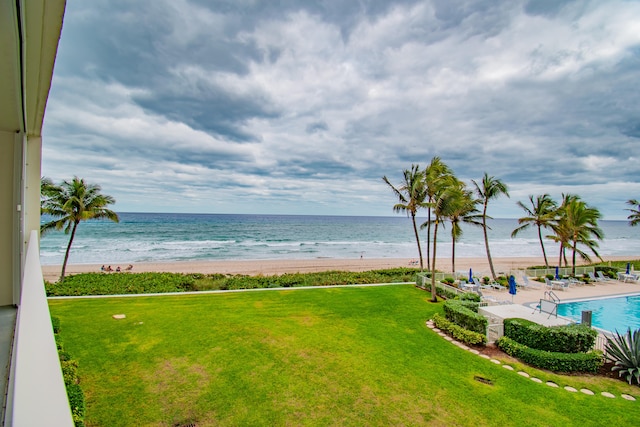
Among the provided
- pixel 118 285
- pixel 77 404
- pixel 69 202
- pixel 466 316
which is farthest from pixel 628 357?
pixel 69 202

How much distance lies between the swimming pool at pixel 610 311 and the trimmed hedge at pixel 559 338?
464 cm

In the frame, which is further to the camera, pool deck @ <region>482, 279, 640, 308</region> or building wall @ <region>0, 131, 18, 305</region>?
pool deck @ <region>482, 279, 640, 308</region>

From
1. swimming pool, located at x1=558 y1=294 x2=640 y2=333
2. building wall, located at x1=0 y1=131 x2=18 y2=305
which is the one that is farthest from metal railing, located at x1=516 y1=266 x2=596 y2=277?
building wall, located at x1=0 y1=131 x2=18 y2=305

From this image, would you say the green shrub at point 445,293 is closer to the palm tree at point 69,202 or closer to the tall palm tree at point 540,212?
the tall palm tree at point 540,212

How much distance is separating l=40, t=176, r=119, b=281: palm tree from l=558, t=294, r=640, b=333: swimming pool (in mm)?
22883

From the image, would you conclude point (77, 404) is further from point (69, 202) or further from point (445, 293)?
point (69, 202)

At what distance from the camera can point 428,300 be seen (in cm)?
1448

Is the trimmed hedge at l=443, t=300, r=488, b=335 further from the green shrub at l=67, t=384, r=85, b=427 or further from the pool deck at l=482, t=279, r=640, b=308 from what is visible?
the green shrub at l=67, t=384, r=85, b=427

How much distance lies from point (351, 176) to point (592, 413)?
79.4 m

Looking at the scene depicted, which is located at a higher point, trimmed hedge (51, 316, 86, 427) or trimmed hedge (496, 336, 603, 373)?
trimmed hedge (51, 316, 86, 427)

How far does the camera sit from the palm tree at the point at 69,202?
16375 mm

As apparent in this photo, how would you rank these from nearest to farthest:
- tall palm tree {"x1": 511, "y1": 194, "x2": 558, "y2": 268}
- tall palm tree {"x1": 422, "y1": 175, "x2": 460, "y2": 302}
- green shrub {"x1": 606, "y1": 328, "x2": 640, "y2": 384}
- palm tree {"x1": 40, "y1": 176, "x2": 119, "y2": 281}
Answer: green shrub {"x1": 606, "y1": 328, "x2": 640, "y2": 384}
tall palm tree {"x1": 422, "y1": 175, "x2": 460, "y2": 302}
palm tree {"x1": 40, "y1": 176, "x2": 119, "y2": 281}
tall palm tree {"x1": 511, "y1": 194, "x2": 558, "y2": 268}

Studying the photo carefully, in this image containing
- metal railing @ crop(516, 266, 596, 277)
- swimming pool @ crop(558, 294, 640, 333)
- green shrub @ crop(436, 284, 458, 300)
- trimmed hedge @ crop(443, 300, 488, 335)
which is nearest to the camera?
trimmed hedge @ crop(443, 300, 488, 335)

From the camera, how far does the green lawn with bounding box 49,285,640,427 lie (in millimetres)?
6273
